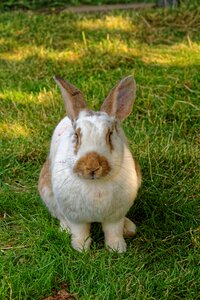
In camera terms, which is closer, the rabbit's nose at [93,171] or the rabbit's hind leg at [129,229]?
the rabbit's nose at [93,171]

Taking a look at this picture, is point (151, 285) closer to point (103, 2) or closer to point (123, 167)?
point (123, 167)

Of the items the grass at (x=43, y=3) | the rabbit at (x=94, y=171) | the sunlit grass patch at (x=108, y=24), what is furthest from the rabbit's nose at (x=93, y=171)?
the grass at (x=43, y=3)

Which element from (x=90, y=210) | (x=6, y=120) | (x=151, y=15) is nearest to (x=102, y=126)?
(x=90, y=210)

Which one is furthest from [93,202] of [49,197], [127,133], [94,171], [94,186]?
[127,133]

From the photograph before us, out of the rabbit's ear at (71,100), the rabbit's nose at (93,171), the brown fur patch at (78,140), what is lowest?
the rabbit's nose at (93,171)

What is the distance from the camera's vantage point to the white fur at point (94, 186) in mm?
3268

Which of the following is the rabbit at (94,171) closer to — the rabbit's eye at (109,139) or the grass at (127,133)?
the rabbit's eye at (109,139)

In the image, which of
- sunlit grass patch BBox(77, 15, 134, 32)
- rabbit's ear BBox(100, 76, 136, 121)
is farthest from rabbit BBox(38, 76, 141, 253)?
sunlit grass patch BBox(77, 15, 134, 32)

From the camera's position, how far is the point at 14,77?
5.92 meters

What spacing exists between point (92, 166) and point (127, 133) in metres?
1.70

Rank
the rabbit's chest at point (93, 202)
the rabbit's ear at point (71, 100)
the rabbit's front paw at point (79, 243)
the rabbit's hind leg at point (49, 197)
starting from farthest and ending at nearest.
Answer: the rabbit's hind leg at point (49, 197) < the rabbit's front paw at point (79, 243) < the rabbit's ear at point (71, 100) < the rabbit's chest at point (93, 202)

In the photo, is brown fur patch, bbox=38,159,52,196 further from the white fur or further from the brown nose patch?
the brown nose patch

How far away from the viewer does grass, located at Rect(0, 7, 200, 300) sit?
132 inches

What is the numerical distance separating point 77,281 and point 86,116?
2.60ft
